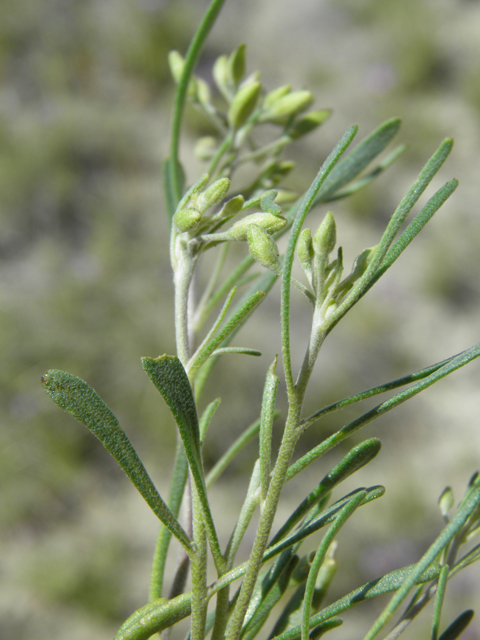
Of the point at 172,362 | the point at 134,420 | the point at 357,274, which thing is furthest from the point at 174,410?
the point at 134,420

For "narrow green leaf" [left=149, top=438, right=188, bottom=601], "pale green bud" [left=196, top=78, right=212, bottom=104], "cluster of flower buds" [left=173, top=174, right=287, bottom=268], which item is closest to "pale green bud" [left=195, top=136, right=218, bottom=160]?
"pale green bud" [left=196, top=78, right=212, bottom=104]

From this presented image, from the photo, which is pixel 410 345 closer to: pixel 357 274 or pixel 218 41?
pixel 218 41

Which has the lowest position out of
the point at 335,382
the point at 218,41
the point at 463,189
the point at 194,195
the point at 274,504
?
the point at 274,504

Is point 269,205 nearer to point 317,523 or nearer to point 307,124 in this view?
point 317,523

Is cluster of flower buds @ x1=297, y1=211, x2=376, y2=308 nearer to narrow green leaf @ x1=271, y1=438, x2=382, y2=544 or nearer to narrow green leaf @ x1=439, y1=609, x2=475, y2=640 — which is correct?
narrow green leaf @ x1=271, y1=438, x2=382, y2=544

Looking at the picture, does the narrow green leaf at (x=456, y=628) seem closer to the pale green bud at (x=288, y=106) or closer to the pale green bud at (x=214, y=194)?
the pale green bud at (x=214, y=194)

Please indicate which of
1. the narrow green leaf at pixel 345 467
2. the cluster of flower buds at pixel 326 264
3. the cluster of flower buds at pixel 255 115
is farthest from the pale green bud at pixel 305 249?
the cluster of flower buds at pixel 255 115
